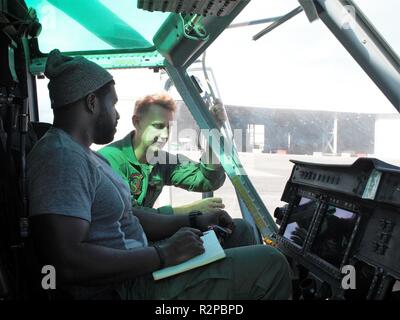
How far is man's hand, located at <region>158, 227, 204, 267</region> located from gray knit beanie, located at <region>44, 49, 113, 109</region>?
54 cm

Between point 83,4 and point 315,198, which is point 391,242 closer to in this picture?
point 315,198

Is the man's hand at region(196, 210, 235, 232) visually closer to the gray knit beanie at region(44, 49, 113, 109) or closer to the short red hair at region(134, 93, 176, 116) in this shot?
the gray knit beanie at region(44, 49, 113, 109)

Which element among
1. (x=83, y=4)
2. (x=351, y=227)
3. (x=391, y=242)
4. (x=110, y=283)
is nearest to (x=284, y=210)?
(x=351, y=227)

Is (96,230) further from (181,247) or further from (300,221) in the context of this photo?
(300,221)

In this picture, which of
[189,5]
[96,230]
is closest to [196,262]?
[96,230]

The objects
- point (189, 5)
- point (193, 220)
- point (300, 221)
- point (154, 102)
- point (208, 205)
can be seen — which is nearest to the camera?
point (189, 5)

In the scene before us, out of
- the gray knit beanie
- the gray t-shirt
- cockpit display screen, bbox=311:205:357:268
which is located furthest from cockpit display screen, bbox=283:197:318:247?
the gray knit beanie

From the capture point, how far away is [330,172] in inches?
69.8

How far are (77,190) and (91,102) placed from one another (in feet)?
1.06

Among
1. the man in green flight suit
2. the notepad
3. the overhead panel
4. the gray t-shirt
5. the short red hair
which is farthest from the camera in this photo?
Answer: the short red hair

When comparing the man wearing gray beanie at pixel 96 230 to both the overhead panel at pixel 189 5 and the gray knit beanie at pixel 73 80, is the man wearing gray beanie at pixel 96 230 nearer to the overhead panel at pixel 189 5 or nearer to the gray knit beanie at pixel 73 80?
the gray knit beanie at pixel 73 80

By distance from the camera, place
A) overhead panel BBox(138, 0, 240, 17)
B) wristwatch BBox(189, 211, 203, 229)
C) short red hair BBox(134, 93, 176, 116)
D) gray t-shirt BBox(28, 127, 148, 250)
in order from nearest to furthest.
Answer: gray t-shirt BBox(28, 127, 148, 250)
overhead panel BBox(138, 0, 240, 17)
wristwatch BBox(189, 211, 203, 229)
short red hair BBox(134, 93, 176, 116)

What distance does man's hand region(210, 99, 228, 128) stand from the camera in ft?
9.39

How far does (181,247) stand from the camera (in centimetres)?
132
